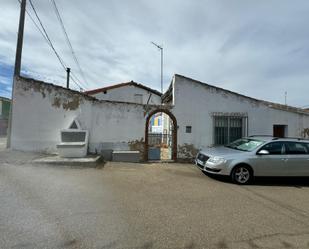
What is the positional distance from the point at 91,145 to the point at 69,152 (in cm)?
127

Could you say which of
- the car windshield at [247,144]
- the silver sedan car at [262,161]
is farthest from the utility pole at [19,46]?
the car windshield at [247,144]

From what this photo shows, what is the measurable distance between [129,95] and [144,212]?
17975 mm

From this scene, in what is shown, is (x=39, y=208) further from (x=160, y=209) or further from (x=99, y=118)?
(x=99, y=118)

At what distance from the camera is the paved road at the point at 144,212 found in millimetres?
2766

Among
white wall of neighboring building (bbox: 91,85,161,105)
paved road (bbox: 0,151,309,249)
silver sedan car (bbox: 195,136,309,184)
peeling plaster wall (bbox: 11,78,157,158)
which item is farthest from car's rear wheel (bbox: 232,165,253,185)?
white wall of neighboring building (bbox: 91,85,161,105)

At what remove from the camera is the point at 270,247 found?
2.71m

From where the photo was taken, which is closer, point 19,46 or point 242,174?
point 242,174

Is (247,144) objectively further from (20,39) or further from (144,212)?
(20,39)

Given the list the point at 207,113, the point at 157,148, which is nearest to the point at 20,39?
the point at 157,148

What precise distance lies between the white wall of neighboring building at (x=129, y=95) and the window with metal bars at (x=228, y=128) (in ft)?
39.0

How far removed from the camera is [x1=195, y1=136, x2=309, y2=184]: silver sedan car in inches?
236

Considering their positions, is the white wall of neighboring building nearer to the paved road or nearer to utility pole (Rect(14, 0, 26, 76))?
utility pole (Rect(14, 0, 26, 76))

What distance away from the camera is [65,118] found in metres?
8.73

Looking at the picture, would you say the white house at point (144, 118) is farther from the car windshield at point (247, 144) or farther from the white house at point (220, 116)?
the car windshield at point (247, 144)
